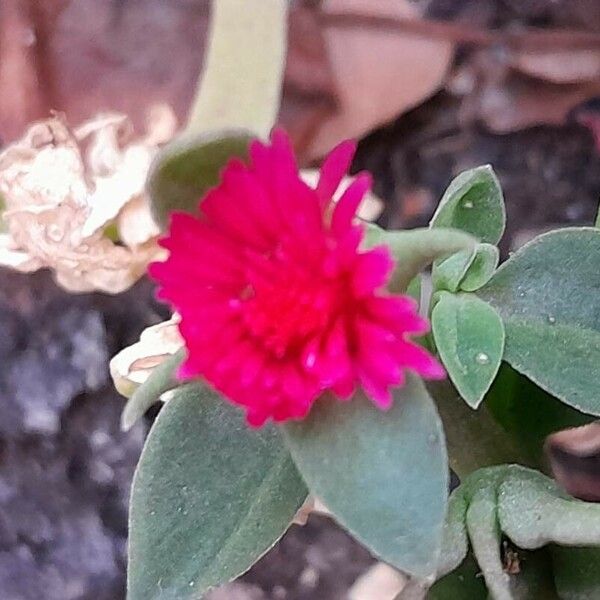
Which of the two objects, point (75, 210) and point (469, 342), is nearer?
point (469, 342)

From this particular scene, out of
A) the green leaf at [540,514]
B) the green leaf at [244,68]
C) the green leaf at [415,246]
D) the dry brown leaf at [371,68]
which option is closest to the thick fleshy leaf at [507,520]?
the green leaf at [540,514]

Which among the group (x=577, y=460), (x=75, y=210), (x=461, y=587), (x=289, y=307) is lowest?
(x=577, y=460)

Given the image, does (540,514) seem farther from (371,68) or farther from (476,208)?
(371,68)

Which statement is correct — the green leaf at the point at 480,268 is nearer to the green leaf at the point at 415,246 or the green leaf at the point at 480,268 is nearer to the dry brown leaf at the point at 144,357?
the green leaf at the point at 415,246

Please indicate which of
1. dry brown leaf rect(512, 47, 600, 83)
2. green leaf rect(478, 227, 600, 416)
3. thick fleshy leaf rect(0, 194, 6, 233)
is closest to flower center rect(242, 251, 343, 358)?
green leaf rect(478, 227, 600, 416)

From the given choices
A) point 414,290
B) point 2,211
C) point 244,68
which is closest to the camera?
point 414,290

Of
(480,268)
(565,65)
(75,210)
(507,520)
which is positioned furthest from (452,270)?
(565,65)

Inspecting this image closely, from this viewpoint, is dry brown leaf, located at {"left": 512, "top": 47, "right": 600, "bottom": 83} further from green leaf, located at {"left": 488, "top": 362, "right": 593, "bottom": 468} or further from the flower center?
the flower center
